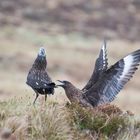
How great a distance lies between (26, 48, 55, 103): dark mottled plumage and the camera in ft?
34.6

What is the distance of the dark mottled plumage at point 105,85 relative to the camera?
424 inches

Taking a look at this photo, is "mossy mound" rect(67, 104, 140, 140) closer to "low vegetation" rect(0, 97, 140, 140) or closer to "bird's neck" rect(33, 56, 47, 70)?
"low vegetation" rect(0, 97, 140, 140)

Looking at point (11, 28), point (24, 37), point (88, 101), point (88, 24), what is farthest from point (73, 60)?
point (88, 101)

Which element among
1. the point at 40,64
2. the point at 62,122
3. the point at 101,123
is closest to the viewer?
the point at 62,122

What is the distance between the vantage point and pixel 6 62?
38031mm

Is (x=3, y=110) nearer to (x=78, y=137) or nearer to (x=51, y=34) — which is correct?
(x=78, y=137)

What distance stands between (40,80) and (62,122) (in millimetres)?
1388

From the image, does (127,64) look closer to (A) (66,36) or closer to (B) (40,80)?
(B) (40,80)

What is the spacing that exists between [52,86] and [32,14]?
50312 millimetres

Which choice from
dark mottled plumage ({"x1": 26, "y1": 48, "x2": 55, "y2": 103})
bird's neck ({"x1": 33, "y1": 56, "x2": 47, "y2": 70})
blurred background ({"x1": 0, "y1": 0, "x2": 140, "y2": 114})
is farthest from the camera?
blurred background ({"x1": 0, "y1": 0, "x2": 140, "y2": 114})

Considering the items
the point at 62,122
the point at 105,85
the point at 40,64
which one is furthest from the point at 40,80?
the point at 62,122

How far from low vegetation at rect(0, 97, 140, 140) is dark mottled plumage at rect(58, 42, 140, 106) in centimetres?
55

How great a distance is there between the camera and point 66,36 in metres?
53.1

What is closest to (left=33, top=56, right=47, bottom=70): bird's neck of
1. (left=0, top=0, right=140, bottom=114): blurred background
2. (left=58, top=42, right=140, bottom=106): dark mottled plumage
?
(left=58, top=42, right=140, bottom=106): dark mottled plumage
